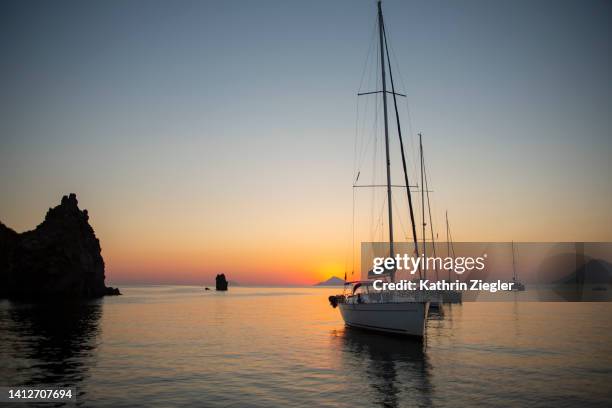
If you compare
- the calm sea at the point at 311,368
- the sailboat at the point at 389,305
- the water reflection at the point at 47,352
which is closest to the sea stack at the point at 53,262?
the water reflection at the point at 47,352

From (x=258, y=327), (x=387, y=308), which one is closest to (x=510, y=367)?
(x=387, y=308)

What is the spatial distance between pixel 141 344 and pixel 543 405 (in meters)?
26.5

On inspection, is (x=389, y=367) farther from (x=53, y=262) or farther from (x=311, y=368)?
(x=53, y=262)

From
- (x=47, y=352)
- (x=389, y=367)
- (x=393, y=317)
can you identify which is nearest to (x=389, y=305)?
(x=393, y=317)

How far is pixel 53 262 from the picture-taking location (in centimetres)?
10438

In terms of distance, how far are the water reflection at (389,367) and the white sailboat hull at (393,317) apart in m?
0.88

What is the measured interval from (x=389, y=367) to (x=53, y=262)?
104545 mm

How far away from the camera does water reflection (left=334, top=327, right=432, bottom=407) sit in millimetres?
17344

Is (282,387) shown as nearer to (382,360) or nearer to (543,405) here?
(382,360)

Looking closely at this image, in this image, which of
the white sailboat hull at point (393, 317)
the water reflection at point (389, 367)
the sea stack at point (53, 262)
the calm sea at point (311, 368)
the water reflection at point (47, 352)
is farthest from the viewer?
the sea stack at point (53, 262)

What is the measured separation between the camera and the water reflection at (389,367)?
17.3 meters

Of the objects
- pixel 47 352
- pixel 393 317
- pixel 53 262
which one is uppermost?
pixel 53 262

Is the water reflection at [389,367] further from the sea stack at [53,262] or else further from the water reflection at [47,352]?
the sea stack at [53,262]

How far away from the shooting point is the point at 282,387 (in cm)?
1878
